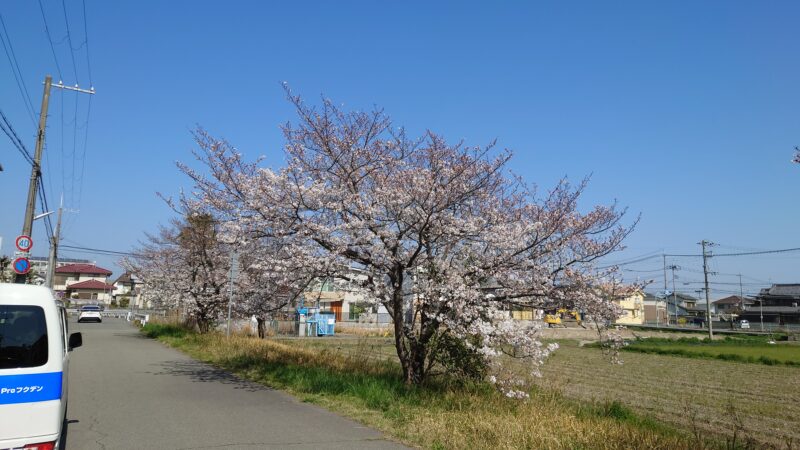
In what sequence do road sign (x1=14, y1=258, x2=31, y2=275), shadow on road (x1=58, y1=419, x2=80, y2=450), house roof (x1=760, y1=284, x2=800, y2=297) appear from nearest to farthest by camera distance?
shadow on road (x1=58, y1=419, x2=80, y2=450)
road sign (x1=14, y1=258, x2=31, y2=275)
house roof (x1=760, y1=284, x2=800, y2=297)

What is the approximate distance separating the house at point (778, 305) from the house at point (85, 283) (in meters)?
105

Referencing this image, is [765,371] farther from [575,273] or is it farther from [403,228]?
[403,228]

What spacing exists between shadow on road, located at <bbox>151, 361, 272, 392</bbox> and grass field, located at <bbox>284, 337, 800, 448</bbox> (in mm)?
3557

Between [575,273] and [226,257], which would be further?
[226,257]

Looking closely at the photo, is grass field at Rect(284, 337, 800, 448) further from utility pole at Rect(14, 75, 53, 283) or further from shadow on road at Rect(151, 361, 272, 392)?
utility pole at Rect(14, 75, 53, 283)

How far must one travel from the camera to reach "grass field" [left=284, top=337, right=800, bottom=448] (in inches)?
433

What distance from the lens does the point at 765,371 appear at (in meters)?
25.2

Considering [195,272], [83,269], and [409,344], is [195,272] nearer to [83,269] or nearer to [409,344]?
[409,344]

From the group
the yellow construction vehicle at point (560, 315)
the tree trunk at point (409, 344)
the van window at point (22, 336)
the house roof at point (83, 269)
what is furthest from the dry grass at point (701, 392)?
the house roof at point (83, 269)

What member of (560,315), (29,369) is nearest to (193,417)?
(29,369)

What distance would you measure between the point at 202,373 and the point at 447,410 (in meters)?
7.11

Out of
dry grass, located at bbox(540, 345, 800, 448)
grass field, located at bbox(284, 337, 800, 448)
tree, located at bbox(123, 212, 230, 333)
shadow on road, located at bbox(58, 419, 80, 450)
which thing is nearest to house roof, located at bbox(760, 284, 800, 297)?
grass field, located at bbox(284, 337, 800, 448)

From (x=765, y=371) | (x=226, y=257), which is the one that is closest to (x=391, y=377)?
(x=226, y=257)

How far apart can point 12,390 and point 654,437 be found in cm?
686
